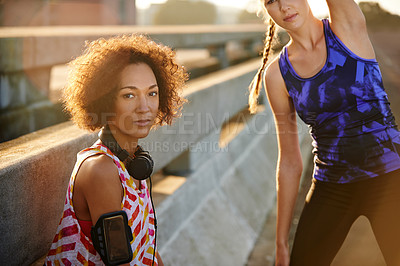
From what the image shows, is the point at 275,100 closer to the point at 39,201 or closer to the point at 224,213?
the point at 39,201

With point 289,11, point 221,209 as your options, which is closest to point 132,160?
point 289,11

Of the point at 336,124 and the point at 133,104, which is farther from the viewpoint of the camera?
the point at 336,124

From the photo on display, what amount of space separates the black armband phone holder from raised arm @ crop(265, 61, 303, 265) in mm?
1369

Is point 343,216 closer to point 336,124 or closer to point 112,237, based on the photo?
point 336,124

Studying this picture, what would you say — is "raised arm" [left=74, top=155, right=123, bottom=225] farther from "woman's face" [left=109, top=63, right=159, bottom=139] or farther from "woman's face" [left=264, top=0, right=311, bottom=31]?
"woman's face" [left=264, top=0, right=311, bottom=31]

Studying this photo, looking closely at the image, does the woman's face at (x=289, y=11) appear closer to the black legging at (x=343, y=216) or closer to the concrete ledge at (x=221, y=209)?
the black legging at (x=343, y=216)

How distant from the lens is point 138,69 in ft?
8.55

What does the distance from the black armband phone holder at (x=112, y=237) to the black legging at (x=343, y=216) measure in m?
1.41

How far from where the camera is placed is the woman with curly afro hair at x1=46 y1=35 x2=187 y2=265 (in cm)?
213

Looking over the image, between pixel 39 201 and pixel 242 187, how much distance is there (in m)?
3.63

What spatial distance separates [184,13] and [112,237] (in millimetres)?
64765

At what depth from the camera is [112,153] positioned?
92.3 inches

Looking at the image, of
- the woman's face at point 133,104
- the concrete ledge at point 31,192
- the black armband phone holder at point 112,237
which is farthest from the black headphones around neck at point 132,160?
the concrete ledge at point 31,192

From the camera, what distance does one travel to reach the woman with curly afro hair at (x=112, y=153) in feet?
7.00
